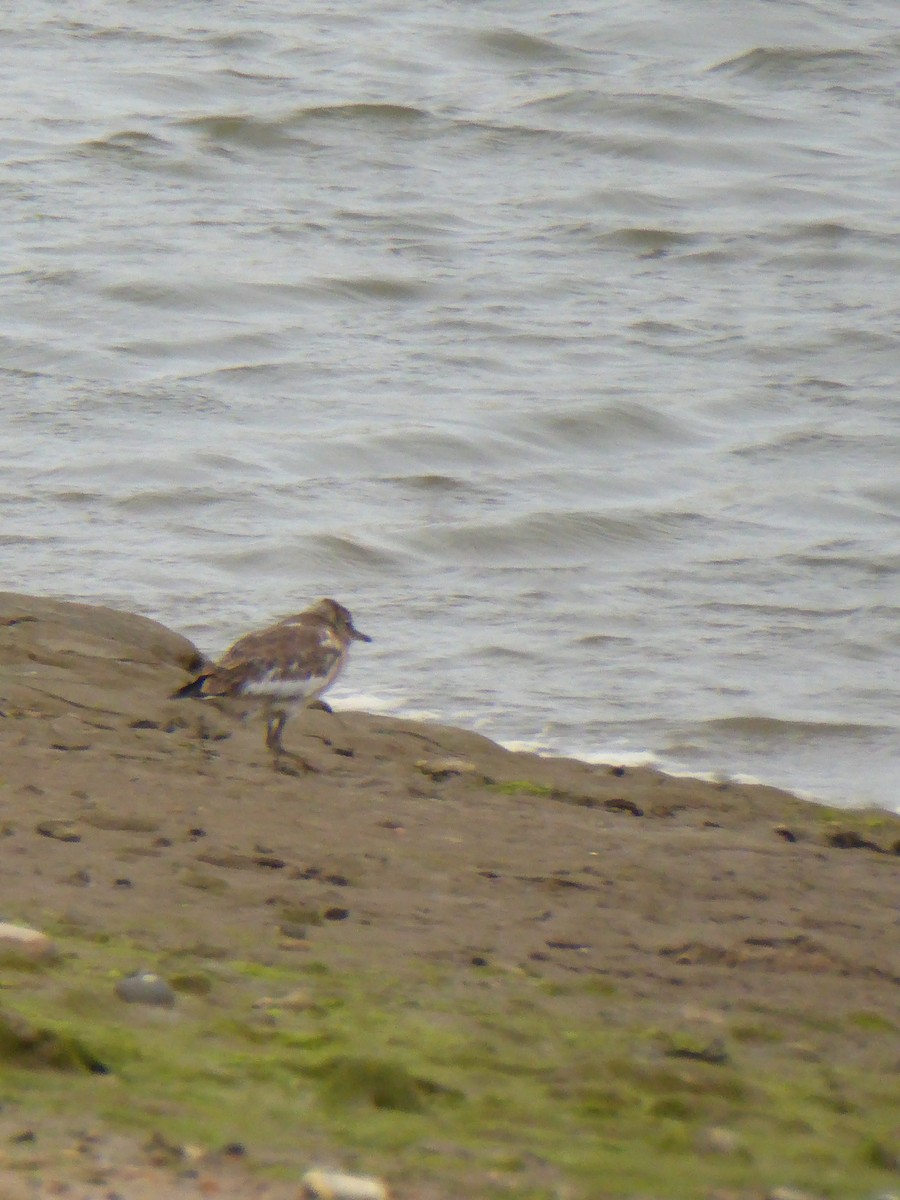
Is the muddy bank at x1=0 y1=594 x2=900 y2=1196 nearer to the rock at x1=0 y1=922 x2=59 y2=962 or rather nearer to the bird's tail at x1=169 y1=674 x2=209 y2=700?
the rock at x1=0 y1=922 x2=59 y2=962

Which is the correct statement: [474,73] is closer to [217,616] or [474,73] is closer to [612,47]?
[612,47]

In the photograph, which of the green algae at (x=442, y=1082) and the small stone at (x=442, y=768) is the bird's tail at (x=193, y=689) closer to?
the small stone at (x=442, y=768)

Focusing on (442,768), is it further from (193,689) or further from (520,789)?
(193,689)

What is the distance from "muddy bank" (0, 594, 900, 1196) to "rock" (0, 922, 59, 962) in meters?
0.05

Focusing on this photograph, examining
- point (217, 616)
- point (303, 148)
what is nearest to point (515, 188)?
point (303, 148)

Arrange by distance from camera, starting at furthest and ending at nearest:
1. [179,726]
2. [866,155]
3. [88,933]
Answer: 1. [866,155]
2. [179,726]
3. [88,933]

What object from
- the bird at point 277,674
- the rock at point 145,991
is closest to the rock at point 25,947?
the rock at point 145,991

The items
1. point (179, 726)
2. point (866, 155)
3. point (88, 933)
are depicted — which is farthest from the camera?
point (866, 155)

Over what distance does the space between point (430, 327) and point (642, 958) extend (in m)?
13.0

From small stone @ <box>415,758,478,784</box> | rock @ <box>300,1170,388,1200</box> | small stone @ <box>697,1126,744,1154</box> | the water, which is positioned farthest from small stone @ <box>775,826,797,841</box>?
rock @ <box>300,1170,388,1200</box>

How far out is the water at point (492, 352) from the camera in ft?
37.9

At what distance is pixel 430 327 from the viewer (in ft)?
58.1

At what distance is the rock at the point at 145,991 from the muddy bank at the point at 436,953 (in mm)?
36

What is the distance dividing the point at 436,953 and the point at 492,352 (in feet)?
41.6
